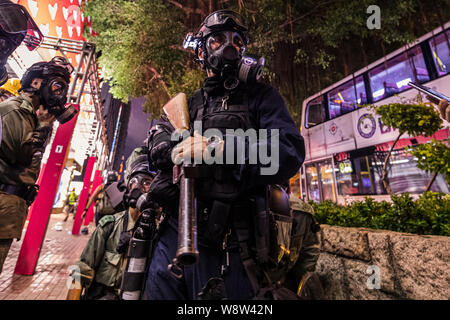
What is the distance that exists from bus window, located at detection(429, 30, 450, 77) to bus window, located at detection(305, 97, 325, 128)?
12.5 ft

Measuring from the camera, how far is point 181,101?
1441 mm

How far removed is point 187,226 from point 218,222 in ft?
0.54

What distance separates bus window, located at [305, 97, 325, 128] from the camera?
9617mm

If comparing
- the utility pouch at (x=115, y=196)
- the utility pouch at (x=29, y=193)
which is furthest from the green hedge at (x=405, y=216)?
the utility pouch at (x=29, y=193)

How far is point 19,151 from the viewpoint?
2227mm

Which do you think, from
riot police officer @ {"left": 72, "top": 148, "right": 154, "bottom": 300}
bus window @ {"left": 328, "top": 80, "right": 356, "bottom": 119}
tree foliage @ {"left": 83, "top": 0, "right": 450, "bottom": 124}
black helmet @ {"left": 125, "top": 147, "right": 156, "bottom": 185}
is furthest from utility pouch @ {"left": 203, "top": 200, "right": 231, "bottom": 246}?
bus window @ {"left": 328, "top": 80, "right": 356, "bottom": 119}

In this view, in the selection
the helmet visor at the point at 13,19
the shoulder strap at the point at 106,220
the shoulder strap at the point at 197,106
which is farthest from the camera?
the shoulder strap at the point at 106,220

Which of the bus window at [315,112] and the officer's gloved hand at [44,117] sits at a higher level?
the bus window at [315,112]

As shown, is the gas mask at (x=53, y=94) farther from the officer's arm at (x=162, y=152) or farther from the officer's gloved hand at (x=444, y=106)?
the officer's gloved hand at (x=444, y=106)

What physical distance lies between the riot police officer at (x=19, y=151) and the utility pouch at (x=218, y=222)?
2166 millimetres

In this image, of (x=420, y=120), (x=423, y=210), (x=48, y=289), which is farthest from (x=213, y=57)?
(x=420, y=120)

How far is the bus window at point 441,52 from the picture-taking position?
18.9ft

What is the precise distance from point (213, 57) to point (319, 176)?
951 cm
